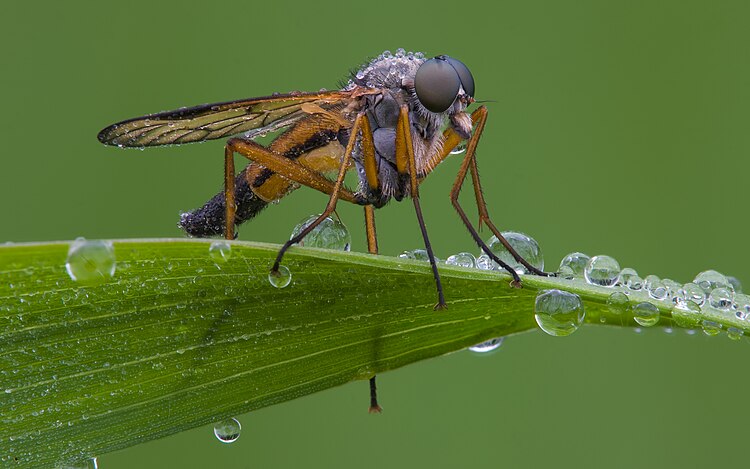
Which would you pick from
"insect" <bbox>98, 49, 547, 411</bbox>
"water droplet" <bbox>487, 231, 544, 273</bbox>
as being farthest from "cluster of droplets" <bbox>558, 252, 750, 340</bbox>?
"insect" <bbox>98, 49, 547, 411</bbox>

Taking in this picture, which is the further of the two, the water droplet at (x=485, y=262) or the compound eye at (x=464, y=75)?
the compound eye at (x=464, y=75)

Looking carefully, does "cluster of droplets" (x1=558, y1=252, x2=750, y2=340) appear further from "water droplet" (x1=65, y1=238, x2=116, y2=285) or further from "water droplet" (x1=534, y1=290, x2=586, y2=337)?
"water droplet" (x1=65, y1=238, x2=116, y2=285)

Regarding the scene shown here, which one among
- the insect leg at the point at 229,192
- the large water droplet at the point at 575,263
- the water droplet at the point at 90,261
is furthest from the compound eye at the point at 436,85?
the water droplet at the point at 90,261

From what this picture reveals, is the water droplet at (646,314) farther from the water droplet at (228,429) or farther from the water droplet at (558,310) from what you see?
the water droplet at (228,429)

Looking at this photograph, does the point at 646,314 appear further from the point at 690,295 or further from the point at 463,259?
the point at 463,259

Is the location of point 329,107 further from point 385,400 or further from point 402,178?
point 385,400

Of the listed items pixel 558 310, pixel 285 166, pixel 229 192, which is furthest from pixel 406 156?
pixel 558 310

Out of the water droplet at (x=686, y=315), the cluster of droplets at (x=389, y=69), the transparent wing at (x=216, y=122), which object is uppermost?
the cluster of droplets at (x=389, y=69)
